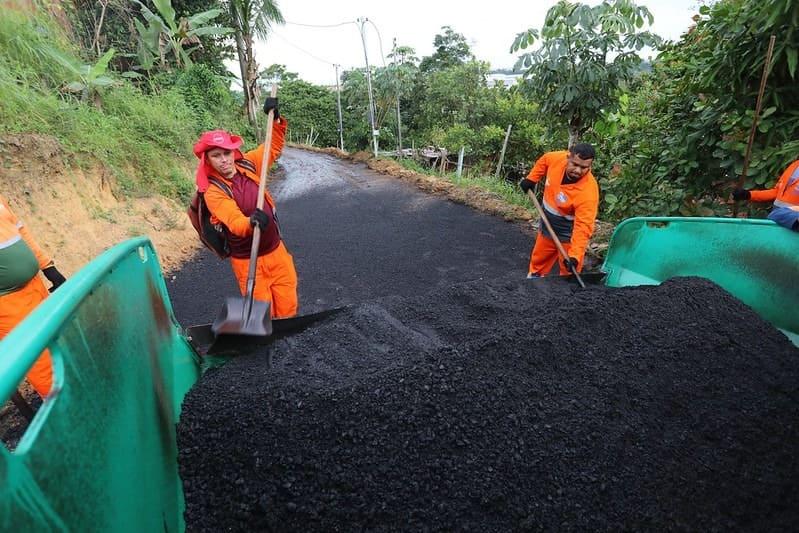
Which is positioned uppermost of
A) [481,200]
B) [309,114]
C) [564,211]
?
[309,114]

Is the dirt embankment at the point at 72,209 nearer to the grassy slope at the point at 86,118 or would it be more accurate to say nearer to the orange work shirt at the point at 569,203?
the grassy slope at the point at 86,118

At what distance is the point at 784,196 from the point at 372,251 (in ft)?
12.3

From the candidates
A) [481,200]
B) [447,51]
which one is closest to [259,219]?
[481,200]

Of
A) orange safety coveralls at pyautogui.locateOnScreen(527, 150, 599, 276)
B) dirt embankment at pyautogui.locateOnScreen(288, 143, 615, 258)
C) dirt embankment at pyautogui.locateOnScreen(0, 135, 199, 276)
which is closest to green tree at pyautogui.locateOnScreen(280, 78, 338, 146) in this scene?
dirt embankment at pyautogui.locateOnScreen(288, 143, 615, 258)

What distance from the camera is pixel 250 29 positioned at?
10602mm

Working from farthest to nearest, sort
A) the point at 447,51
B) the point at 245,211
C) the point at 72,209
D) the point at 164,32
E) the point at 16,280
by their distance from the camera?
the point at 447,51
the point at 164,32
the point at 72,209
the point at 245,211
the point at 16,280

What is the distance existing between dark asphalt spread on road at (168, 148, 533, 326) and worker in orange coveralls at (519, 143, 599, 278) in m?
0.92

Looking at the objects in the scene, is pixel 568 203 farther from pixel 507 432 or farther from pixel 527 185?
pixel 507 432

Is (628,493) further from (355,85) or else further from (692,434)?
(355,85)

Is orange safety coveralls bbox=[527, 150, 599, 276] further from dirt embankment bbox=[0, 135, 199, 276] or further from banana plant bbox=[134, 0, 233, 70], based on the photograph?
banana plant bbox=[134, 0, 233, 70]

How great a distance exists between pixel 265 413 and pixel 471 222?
5.12 m

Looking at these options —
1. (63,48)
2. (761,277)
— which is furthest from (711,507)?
(63,48)

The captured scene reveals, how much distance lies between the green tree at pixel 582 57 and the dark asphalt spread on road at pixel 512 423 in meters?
3.09

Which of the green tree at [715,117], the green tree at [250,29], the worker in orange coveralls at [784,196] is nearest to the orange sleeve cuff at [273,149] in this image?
the worker in orange coveralls at [784,196]
